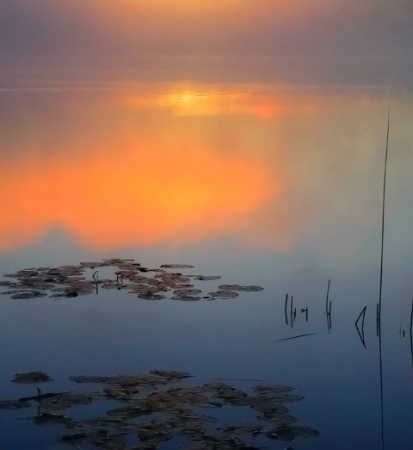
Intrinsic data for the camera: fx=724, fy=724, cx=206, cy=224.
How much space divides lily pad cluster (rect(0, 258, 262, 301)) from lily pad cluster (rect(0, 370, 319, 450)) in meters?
0.26

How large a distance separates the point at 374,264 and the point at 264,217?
0.37m

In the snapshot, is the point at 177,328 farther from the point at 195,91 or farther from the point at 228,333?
the point at 195,91

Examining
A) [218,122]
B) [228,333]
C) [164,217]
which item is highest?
[218,122]

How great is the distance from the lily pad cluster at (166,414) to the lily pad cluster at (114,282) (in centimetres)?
26

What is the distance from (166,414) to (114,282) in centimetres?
43

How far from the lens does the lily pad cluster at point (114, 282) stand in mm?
Answer: 2230

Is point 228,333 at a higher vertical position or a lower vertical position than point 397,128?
lower

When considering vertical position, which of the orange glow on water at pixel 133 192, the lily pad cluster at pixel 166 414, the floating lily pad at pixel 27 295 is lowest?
the lily pad cluster at pixel 166 414

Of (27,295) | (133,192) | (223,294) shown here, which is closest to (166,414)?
(223,294)

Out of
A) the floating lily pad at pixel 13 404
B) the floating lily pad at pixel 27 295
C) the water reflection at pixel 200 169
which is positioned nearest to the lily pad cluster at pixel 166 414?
the floating lily pad at pixel 13 404

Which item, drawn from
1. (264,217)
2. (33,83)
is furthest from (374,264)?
(33,83)

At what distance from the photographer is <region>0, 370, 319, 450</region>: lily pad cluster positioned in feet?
7.11

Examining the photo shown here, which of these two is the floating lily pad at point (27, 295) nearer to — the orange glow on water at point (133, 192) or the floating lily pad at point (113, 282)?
the floating lily pad at point (113, 282)

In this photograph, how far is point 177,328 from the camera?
2.25 meters
